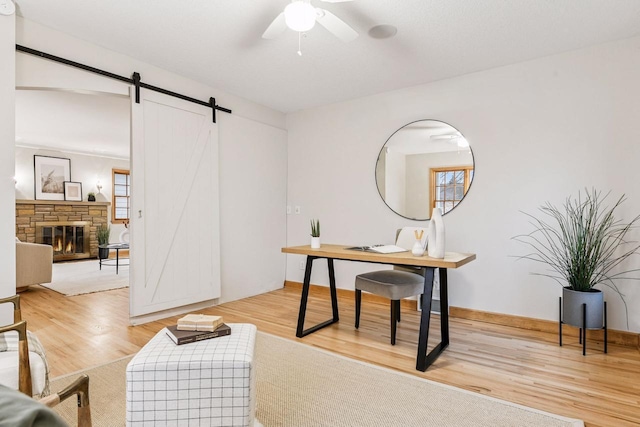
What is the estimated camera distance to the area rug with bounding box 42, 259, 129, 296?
185 inches

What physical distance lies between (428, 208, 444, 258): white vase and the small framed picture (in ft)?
26.7

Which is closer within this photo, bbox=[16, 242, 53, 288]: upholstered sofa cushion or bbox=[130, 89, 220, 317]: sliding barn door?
bbox=[130, 89, 220, 317]: sliding barn door

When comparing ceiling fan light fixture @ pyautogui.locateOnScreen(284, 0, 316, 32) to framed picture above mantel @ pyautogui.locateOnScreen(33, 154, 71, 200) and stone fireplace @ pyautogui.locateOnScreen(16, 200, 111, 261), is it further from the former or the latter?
framed picture above mantel @ pyautogui.locateOnScreen(33, 154, 71, 200)

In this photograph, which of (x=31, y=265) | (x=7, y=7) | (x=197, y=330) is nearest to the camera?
(x=197, y=330)

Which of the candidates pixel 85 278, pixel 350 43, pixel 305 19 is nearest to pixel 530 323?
pixel 350 43

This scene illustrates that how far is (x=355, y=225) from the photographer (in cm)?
420

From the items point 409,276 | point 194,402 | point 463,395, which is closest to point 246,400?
point 194,402

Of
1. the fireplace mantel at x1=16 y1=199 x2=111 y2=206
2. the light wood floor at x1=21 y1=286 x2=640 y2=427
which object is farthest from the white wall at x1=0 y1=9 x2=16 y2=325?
the fireplace mantel at x1=16 y1=199 x2=111 y2=206

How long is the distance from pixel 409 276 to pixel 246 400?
179 cm

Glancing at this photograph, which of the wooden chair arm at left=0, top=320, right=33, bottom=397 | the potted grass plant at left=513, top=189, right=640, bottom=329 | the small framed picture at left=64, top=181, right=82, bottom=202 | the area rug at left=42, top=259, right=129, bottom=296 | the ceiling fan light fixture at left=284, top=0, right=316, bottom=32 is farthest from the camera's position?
the small framed picture at left=64, top=181, right=82, bottom=202

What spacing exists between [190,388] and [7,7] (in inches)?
105

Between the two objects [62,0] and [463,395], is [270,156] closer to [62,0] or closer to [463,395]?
[62,0]

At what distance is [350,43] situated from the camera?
285 cm

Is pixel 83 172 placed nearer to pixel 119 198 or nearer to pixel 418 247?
pixel 119 198
